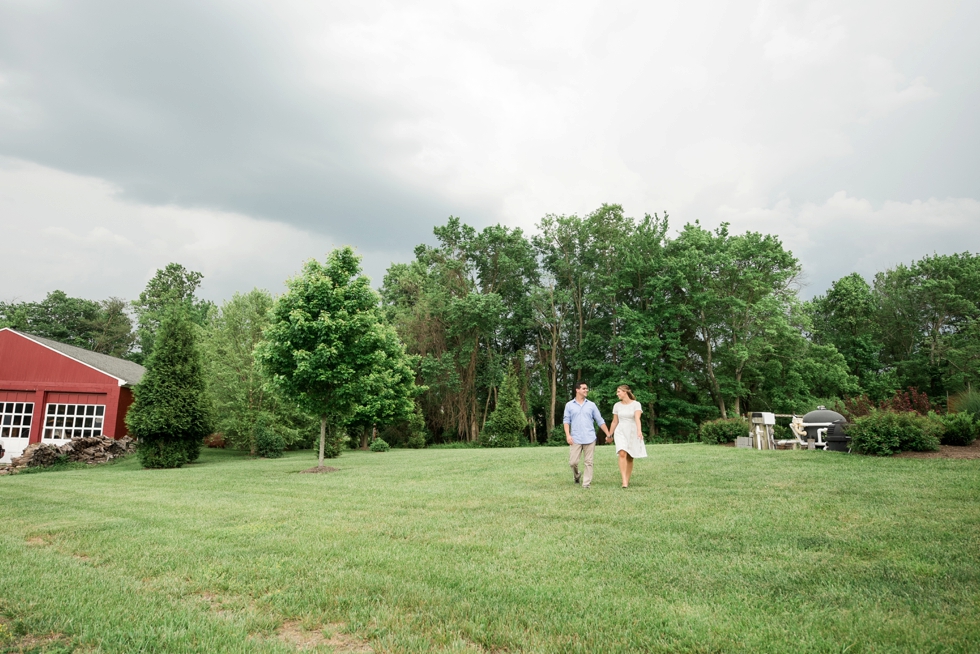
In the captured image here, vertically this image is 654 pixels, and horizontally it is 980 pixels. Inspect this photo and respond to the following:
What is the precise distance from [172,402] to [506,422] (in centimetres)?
1890

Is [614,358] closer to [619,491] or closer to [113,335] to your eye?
[619,491]

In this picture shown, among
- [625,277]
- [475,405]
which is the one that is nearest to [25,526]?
[475,405]

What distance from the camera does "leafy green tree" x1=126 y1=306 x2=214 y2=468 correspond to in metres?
20.6

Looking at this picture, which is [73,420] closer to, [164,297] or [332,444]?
[332,444]

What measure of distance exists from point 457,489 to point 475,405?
94.6ft

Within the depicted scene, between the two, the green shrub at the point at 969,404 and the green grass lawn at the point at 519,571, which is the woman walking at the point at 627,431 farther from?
the green shrub at the point at 969,404

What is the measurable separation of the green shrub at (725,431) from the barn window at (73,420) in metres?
27.7

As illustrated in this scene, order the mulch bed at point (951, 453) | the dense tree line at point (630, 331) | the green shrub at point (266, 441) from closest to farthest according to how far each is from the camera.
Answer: the mulch bed at point (951, 453) < the green shrub at point (266, 441) < the dense tree line at point (630, 331)

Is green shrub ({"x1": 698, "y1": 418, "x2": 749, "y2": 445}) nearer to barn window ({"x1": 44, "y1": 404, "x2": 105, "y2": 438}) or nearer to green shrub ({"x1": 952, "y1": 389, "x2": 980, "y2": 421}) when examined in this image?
green shrub ({"x1": 952, "y1": 389, "x2": 980, "y2": 421})

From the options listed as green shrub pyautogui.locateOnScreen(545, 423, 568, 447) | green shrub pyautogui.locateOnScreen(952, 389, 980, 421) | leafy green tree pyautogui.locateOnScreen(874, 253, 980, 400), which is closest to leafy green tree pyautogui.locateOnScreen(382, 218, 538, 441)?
green shrub pyautogui.locateOnScreen(545, 423, 568, 447)

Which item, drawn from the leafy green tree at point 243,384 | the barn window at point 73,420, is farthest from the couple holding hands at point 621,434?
the barn window at point 73,420

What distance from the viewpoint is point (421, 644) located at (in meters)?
3.33

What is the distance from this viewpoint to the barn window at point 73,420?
26.3 m

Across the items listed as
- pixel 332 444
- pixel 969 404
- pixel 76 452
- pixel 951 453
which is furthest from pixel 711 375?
pixel 76 452
